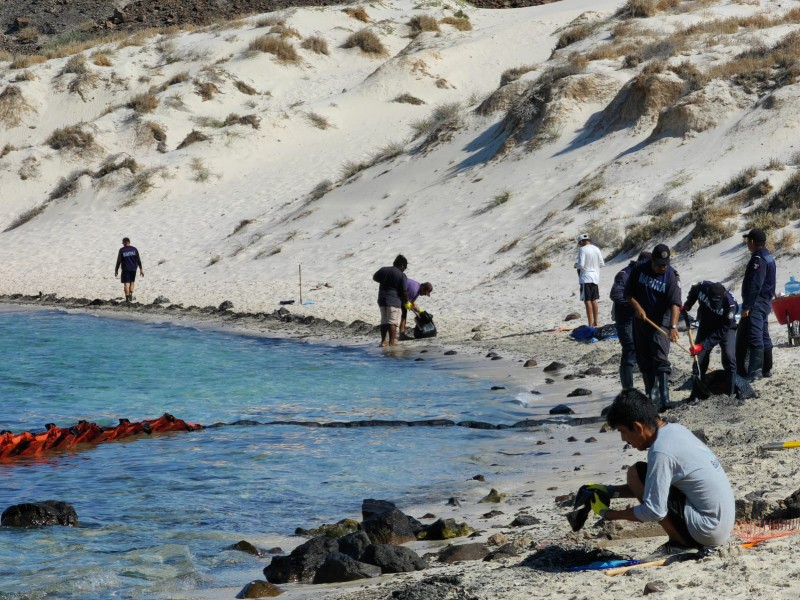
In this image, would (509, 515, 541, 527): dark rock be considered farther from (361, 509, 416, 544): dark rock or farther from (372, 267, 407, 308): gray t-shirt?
(372, 267, 407, 308): gray t-shirt

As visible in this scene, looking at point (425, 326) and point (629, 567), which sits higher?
point (425, 326)

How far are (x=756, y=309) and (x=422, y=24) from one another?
3991cm

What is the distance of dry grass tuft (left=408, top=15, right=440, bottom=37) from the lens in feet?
159

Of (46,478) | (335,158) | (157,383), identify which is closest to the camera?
(46,478)

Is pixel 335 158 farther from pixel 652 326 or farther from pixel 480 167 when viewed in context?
pixel 652 326

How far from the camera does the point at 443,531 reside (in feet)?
24.7

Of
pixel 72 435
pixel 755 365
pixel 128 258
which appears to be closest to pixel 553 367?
pixel 755 365

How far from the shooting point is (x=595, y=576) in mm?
5543

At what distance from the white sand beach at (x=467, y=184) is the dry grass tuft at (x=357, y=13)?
0.90 feet

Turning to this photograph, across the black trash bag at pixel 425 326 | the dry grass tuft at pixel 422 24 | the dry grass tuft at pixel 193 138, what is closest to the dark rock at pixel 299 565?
the black trash bag at pixel 425 326

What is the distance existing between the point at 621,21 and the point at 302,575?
33110mm

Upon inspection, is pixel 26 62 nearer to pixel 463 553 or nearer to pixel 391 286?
pixel 391 286

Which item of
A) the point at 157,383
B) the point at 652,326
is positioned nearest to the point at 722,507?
the point at 652,326

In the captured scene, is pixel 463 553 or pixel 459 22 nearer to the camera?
pixel 463 553
